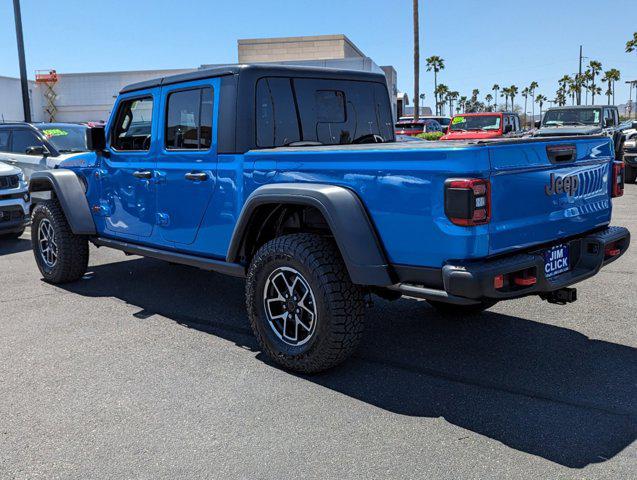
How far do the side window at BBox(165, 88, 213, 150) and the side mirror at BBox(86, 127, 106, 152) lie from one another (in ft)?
3.34

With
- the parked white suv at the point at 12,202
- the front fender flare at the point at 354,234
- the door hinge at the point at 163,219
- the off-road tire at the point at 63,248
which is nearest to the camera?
the front fender flare at the point at 354,234

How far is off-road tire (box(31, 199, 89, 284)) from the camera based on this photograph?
6.32m

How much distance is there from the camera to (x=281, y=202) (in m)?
3.96

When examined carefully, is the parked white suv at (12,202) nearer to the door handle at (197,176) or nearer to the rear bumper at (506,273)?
the door handle at (197,176)

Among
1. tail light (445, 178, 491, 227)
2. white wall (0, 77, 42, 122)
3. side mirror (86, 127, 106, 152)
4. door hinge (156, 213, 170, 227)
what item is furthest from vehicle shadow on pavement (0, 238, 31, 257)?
white wall (0, 77, 42, 122)

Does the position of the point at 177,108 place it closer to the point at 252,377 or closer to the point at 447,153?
the point at 252,377

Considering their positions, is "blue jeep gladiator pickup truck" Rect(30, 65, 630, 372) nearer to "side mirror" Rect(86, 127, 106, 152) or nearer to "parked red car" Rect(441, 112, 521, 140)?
"side mirror" Rect(86, 127, 106, 152)

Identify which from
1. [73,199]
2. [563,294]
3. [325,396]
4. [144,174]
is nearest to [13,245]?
[73,199]

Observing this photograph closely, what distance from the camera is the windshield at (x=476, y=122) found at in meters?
19.9

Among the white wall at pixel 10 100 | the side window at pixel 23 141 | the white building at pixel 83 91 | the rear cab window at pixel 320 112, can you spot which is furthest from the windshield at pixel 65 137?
the white wall at pixel 10 100

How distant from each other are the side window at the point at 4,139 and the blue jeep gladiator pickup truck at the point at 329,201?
6.36m

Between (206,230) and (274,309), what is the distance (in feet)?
2.82

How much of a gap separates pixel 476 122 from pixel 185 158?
55.3 feet

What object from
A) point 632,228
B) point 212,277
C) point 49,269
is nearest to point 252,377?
point 212,277
